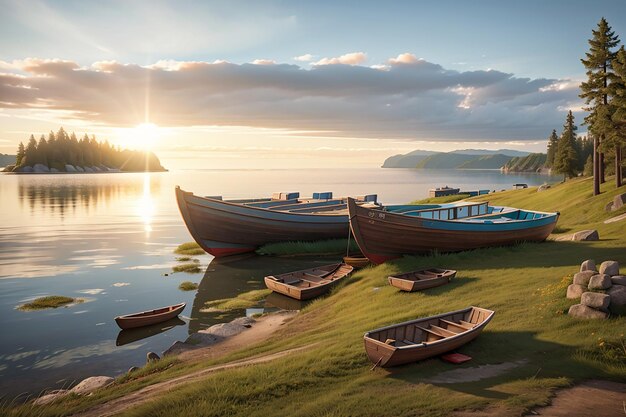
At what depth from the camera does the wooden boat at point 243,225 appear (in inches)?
1431

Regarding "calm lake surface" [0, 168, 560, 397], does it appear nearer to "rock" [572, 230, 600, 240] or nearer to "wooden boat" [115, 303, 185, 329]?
"wooden boat" [115, 303, 185, 329]

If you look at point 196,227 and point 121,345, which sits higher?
point 196,227

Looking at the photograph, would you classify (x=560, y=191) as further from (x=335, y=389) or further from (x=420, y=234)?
(x=335, y=389)

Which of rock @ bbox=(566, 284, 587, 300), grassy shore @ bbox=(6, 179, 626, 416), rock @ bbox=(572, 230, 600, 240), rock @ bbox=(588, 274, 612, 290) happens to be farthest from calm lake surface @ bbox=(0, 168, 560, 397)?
rock @ bbox=(572, 230, 600, 240)

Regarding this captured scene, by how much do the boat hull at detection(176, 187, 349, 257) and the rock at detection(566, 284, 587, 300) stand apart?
25.7 m

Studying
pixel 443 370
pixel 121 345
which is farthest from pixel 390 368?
pixel 121 345

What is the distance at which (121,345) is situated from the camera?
783 inches

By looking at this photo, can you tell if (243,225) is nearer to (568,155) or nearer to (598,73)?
(598,73)

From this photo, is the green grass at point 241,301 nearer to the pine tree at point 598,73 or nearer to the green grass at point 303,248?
the green grass at point 303,248

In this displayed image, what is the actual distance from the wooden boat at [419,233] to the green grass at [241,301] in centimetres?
672

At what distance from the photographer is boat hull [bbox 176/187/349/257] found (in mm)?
36344

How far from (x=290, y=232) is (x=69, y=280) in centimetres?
1758

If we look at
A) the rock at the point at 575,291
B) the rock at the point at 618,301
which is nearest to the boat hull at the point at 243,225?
the rock at the point at 575,291

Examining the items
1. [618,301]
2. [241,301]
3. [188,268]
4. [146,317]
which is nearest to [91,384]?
[146,317]
